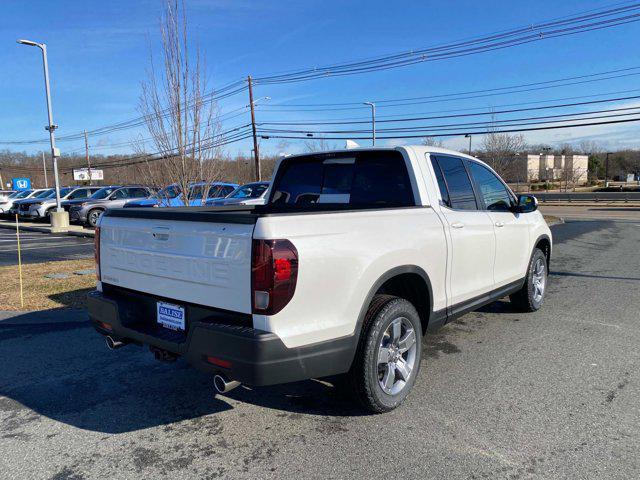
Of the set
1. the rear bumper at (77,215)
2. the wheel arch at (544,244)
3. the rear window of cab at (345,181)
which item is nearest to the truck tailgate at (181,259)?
the rear window of cab at (345,181)

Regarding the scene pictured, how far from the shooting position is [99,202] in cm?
2061

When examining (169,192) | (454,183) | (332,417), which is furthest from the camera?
(169,192)

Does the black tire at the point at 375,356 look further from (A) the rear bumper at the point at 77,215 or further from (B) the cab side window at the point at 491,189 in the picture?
(A) the rear bumper at the point at 77,215

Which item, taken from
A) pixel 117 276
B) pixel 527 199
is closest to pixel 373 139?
pixel 527 199

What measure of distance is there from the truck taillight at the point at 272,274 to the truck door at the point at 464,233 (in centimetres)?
185

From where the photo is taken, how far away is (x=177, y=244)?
10.2 feet

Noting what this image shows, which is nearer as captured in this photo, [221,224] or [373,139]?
[221,224]

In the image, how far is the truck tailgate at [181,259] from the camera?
9.02ft

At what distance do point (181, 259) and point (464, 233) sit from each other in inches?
96.4

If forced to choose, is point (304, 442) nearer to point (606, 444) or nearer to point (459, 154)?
point (606, 444)

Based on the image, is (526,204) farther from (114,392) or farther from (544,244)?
(114,392)

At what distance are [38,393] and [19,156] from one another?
110 m

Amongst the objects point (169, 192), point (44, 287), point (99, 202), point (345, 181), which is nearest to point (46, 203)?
point (99, 202)

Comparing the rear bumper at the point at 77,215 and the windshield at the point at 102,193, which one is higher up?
the windshield at the point at 102,193
